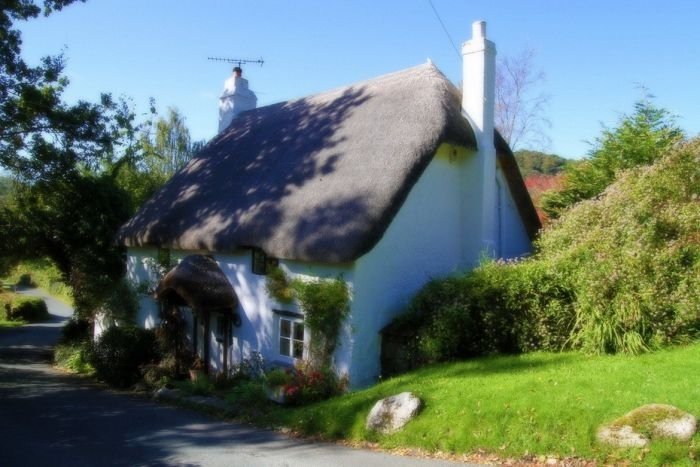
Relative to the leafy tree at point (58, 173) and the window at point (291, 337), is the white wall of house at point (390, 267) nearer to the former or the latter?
the window at point (291, 337)

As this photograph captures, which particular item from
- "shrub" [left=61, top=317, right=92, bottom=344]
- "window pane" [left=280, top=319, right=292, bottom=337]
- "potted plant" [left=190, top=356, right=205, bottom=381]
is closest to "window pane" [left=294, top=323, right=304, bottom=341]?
"window pane" [left=280, top=319, right=292, bottom=337]

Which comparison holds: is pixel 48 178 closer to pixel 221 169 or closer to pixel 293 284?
pixel 221 169

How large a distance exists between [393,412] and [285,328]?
4.38 m

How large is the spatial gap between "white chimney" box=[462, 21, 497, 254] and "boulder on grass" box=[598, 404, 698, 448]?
6.44 metres

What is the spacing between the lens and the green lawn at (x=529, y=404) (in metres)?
6.90

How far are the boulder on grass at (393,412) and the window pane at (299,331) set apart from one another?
11.6 ft

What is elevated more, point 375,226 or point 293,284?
point 375,226

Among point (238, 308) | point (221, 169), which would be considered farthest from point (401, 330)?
point (221, 169)

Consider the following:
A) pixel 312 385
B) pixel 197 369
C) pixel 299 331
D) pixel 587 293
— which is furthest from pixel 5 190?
pixel 587 293

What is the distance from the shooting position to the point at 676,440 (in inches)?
249

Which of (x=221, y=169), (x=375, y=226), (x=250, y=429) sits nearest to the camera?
(x=250, y=429)

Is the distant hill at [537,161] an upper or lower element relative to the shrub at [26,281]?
upper

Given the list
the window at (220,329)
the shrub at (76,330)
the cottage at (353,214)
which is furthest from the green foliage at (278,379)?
the shrub at (76,330)

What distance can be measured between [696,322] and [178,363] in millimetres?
10856
